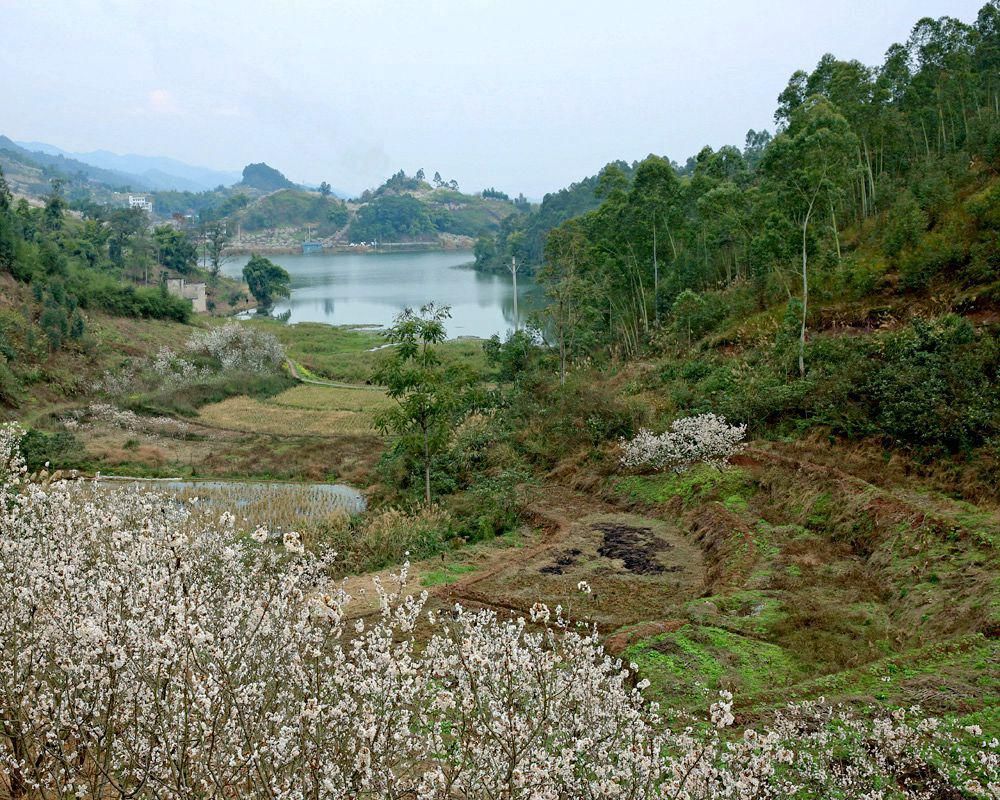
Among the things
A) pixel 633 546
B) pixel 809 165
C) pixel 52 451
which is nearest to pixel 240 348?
pixel 52 451

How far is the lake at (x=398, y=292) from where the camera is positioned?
237 feet

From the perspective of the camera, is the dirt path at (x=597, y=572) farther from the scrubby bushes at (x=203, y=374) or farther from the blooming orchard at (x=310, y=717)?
the scrubby bushes at (x=203, y=374)

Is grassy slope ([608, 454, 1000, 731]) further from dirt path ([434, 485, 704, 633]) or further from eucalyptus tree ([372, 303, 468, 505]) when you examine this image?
eucalyptus tree ([372, 303, 468, 505])

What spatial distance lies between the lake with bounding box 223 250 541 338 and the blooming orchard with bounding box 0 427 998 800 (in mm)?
49943

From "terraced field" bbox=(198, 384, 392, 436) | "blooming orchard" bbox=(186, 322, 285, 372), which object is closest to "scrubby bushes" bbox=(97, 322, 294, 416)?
"blooming orchard" bbox=(186, 322, 285, 372)

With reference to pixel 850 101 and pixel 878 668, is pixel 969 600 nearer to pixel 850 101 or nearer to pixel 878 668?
pixel 878 668

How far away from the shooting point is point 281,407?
35656 mm

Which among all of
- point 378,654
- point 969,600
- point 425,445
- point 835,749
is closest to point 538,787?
point 378,654

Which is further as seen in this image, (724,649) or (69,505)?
(724,649)

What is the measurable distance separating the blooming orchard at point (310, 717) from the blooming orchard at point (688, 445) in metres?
9.96

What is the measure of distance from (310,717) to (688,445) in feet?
45.1

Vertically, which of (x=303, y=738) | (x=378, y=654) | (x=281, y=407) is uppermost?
(x=378, y=654)

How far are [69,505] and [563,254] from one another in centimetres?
2575

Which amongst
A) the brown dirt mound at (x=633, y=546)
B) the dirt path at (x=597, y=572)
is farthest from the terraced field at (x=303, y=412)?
the brown dirt mound at (x=633, y=546)
